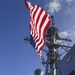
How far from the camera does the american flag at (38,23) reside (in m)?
17.9

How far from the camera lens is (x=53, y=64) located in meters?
30.0

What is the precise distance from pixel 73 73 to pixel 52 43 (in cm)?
1427

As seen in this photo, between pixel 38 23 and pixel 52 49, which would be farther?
pixel 52 49

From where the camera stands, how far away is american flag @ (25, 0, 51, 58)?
17906 millimetres

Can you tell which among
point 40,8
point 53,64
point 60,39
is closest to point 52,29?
point 60,39

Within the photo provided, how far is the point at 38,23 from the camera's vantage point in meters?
18.3

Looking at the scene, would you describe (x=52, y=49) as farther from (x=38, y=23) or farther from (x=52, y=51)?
(x=38, y=23)

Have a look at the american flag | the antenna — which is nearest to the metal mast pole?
the antenna

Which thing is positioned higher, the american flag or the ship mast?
the ship mast

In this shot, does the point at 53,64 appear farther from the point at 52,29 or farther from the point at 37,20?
the point at 37,20

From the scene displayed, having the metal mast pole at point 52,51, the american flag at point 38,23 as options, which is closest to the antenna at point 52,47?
the metal mast pole at point 52,51

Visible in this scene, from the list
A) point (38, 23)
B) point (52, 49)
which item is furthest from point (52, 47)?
point (38, 23)

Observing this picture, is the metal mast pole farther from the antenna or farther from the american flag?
the american flag

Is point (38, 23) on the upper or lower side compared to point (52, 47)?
lower
